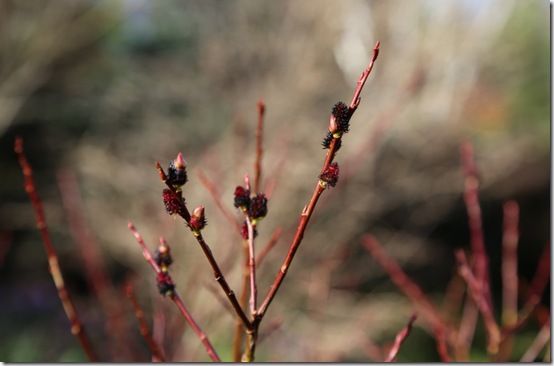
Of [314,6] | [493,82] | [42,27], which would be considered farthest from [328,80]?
[42,27]

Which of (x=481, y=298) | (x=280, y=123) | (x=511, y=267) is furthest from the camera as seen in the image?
(x=280, y=123)

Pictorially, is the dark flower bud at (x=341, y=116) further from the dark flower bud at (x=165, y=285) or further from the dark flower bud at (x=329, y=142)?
the dark flower bud at (x=165, y=285)

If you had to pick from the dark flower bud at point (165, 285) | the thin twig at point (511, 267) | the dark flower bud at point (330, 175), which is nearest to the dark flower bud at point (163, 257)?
the dark flower bud at point (165, 285)

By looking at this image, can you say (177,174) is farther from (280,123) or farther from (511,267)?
(280,123)

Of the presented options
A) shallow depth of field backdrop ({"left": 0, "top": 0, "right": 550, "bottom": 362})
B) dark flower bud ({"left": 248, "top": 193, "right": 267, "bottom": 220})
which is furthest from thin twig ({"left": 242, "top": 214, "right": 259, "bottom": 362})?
shallow depth of field backdrop ({"left": 0, "top": 0, "right": 550, "bottom": 362})

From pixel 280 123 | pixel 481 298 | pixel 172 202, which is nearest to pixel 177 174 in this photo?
pixel 172 202

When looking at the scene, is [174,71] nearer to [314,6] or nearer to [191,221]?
[314,6]

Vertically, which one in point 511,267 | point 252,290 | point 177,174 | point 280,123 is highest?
point 280,123
